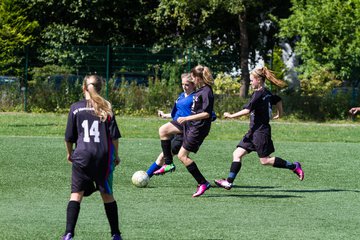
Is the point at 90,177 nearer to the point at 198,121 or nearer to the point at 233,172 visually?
the point at 198,121

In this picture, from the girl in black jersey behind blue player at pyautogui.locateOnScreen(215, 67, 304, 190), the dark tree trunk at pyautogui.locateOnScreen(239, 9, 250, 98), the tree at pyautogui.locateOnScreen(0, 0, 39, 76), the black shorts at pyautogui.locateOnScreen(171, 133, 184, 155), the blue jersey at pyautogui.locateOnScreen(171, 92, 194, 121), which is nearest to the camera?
the girl in black jersey behind blue player at pyautogui.locateOnScreen(215, 67, 304, 190)

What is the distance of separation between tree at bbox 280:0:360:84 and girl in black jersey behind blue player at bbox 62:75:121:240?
20.9m

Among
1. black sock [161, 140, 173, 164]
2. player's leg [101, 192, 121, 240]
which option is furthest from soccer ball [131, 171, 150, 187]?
player's leg [101, 192, 121, 240]

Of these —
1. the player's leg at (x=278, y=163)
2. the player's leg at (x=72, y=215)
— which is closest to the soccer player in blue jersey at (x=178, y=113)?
the player's leg at (x=278, y=163)

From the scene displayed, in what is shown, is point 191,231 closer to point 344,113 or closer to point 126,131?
point 126,131

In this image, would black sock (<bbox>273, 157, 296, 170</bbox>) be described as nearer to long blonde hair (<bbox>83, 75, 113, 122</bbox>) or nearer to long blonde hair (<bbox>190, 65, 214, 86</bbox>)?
long blonde hair (<bbox>190, 65, 214, 86</bbox>)

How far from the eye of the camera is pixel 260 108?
1278cm

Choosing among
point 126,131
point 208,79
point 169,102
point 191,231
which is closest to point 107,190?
point 191,231

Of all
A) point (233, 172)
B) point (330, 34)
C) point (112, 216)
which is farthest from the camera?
point (330, 34)

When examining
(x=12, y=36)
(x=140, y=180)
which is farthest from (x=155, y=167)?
(x=12, y=36)

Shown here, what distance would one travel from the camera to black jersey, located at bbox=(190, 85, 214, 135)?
12.3 metres

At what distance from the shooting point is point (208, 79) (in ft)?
40.6

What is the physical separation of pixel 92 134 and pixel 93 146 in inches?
4.3

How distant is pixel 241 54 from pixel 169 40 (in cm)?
303
